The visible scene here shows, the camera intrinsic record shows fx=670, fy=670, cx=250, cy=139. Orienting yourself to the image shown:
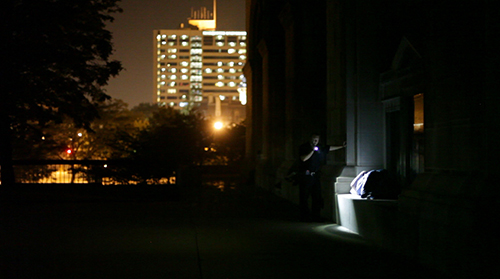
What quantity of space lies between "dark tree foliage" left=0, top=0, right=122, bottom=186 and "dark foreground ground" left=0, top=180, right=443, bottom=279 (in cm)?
845

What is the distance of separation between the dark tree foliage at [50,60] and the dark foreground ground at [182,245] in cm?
845

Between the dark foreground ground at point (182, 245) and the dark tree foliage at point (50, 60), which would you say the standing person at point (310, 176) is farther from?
the dark tree foliage at point (50, 60)

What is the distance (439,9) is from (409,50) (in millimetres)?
3346

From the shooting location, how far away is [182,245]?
33.1 ft

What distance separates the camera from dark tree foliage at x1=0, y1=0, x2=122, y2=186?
24.0m

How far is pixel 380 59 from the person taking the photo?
1348 cm

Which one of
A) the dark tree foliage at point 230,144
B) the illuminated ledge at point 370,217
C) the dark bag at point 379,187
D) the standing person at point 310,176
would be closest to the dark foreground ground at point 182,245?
the illuminated ledge at point 370,217

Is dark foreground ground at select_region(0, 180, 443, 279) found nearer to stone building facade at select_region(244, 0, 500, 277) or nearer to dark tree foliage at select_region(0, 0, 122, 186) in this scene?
stone building facade at select_region(244, 0, 500, 277)

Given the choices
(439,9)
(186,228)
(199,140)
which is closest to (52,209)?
(186,228)

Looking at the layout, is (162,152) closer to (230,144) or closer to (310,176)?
(310,176)

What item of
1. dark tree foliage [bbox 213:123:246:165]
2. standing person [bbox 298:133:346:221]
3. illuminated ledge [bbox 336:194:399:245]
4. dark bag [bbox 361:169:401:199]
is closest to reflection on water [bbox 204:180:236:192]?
standing person [bbox 298:133:346:221]

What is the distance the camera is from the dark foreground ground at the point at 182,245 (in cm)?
806

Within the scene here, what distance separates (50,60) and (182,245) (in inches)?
655

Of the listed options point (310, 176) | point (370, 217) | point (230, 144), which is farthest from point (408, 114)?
point (230, 144)
